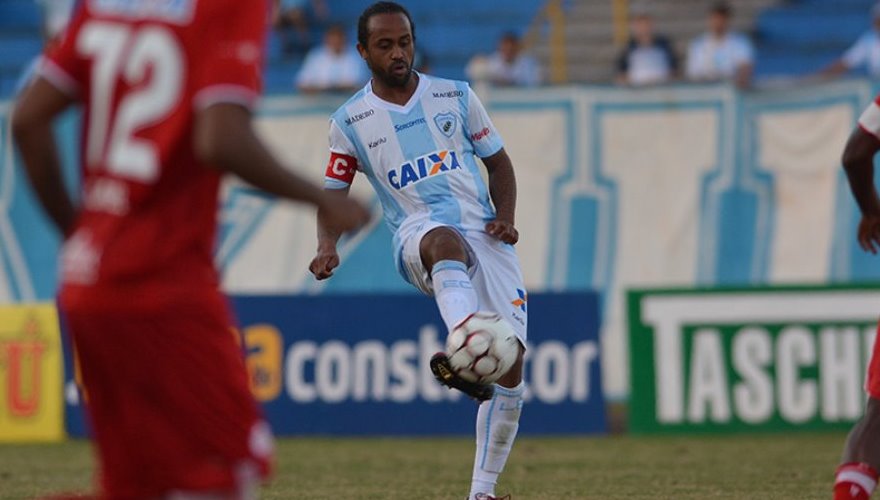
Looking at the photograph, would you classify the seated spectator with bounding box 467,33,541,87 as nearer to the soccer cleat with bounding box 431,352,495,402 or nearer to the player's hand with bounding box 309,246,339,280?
the player's hand with bounding box 309,246,339,280

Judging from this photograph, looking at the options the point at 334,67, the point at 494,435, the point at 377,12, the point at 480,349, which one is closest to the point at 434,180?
the point at 377,12

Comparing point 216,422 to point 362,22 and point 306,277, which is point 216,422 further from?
point 306,277

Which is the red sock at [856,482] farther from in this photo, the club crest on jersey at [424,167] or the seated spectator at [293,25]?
the seated spectator at [293,25]

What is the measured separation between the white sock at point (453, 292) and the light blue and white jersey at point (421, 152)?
0.32 m

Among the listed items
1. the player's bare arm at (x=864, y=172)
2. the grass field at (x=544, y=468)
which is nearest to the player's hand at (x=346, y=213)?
the player's bare arm at (x=864, y=172)

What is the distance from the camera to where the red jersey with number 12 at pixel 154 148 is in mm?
4137

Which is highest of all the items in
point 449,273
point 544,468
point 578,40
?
point 578,40

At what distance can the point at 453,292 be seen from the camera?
7547mm

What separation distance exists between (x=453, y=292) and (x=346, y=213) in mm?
3445

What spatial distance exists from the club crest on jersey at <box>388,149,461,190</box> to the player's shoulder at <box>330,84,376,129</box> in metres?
0.33

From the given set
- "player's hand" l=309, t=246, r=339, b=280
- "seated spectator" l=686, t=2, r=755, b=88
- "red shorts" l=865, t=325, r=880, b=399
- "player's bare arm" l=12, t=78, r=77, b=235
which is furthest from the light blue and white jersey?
"seated spectator" l=686, t=2, r=755, b=88

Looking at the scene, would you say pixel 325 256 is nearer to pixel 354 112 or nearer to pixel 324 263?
pixel 324 263

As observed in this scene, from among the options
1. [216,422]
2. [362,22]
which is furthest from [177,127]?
[362,22]

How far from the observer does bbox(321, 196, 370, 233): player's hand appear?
13.5 feet
